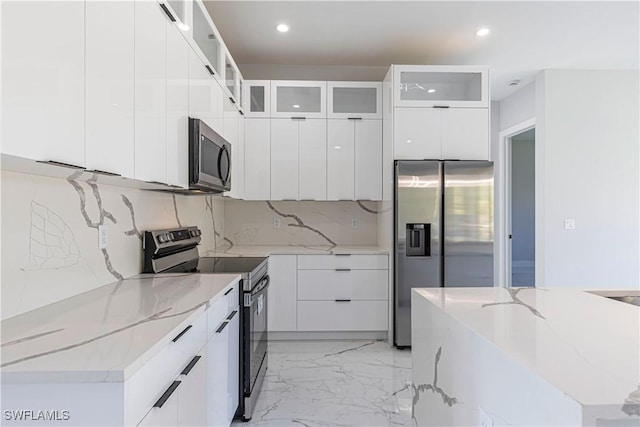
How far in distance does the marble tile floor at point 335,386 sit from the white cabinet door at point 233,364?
9.5 inches

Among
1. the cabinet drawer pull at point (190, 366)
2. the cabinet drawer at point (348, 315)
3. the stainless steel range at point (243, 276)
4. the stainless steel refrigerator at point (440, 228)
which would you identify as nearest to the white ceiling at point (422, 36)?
the stainless steel refrigerator at point (440, 228)

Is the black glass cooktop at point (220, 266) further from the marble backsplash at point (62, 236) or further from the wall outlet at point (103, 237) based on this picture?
the wall outlet at point (103, 237)

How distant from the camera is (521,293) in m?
1.66

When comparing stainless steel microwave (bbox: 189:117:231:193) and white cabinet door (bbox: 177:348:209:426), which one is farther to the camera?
stainless steel microwave (bbox: 189:117:231:193)

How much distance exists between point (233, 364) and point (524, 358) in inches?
61.8

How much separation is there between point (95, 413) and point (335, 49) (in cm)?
352

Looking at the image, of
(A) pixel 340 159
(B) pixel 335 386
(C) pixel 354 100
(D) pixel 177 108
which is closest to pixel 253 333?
(B) pixel 335 386

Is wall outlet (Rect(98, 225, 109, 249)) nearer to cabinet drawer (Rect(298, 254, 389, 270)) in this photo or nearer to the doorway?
cabinet drawer (Rect(298, 254, 389, 270))

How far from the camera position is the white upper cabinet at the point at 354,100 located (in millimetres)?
3746

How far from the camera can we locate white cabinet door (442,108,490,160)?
11.5 feet

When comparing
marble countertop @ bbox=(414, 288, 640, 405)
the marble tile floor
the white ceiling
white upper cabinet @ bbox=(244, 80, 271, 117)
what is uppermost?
the white ceiling

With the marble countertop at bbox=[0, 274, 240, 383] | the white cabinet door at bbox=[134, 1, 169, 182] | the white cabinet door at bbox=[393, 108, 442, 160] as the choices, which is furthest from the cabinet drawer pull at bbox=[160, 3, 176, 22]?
the white cabinet door at bbox=[393, 108, 442, 160]

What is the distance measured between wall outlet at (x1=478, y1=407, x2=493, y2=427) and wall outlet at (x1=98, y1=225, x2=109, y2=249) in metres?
1.66

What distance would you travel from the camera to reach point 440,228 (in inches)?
134
